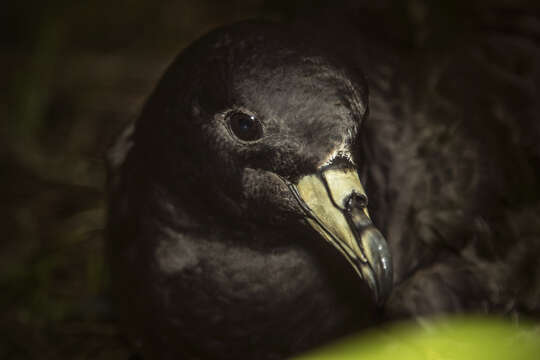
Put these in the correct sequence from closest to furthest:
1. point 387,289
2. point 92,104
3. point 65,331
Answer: point 387,289
point 65,331
point 92,104

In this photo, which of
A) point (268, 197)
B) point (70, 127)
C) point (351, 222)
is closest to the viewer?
point (351, 222)

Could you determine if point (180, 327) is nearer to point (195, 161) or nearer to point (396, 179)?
point (195, 161)

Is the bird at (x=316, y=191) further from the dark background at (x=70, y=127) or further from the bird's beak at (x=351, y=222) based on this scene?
the dark background at (x=70, y=127)

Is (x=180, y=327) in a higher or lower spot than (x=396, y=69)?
lower

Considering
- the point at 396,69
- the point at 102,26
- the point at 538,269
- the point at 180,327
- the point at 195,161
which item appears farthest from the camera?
the point at 102,26

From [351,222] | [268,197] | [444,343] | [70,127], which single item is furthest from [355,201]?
[70,127]

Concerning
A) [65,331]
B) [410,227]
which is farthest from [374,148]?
[65,331]

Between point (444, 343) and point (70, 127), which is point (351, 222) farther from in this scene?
point (70, 127)
